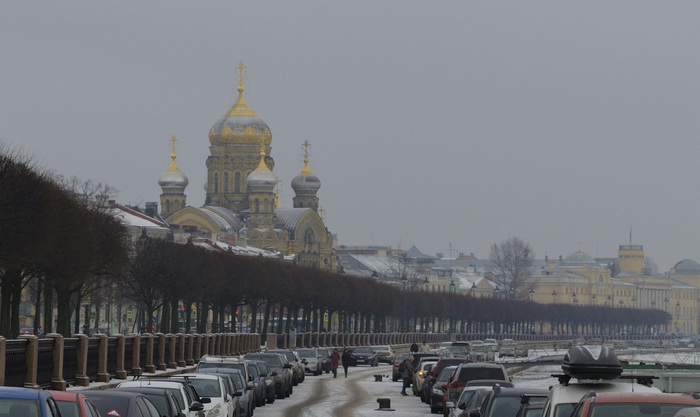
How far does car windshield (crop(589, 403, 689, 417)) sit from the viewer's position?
13.0m

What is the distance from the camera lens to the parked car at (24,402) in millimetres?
12602

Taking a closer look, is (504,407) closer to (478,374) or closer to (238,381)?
(238,381)

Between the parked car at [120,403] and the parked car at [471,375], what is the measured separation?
17036 mm

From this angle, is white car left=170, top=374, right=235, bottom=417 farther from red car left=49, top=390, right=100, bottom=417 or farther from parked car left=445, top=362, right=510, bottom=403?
red car left=49, top=390, right=100, bottom=417

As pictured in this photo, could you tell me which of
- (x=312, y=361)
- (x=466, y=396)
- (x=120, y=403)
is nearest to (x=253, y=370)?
(x=466, y=396)

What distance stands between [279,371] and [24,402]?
3499 cm

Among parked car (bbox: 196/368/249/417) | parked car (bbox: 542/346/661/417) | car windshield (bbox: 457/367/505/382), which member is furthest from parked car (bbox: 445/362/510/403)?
parked car (bbox: 542/346/661/417)

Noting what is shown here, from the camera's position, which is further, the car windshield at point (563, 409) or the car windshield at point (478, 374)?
the car windshield at point (478, 374)

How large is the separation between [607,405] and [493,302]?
178 meters

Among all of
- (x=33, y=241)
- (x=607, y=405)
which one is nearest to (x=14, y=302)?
(x=33, y=241)

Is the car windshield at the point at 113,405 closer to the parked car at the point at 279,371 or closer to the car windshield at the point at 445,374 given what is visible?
the car windshield at the point at 445,374

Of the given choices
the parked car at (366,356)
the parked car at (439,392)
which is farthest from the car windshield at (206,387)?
the parked car at (366,356)

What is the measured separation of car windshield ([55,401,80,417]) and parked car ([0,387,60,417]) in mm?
1432

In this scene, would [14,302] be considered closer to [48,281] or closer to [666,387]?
[48,281]
